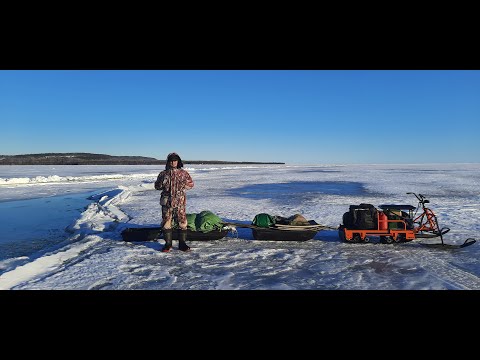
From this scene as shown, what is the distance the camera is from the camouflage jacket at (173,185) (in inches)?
184

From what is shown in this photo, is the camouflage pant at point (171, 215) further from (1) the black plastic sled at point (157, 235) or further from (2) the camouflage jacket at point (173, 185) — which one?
(1) the black plastic sled at point (157, 235)

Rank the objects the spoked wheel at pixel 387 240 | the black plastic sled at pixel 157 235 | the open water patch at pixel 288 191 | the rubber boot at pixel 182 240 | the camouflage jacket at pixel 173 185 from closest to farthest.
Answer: the camouflage jacket at pixel 173 185, the rubber boot at pixel 182 240, the spoked wheel at pixel 387 240, the black plastic sled at pixel 157 235, the open water patch at pixel 288 191

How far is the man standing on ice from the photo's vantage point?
4.67 meters

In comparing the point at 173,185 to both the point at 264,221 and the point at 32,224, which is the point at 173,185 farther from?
the point at 32,224

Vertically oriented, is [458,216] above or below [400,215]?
below

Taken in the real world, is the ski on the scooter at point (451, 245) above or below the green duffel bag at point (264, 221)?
below

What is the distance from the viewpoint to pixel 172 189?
185 inches

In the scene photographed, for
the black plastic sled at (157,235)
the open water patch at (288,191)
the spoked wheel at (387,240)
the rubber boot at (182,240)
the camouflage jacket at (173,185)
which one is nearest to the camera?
the camouflage jacket at (173,185)

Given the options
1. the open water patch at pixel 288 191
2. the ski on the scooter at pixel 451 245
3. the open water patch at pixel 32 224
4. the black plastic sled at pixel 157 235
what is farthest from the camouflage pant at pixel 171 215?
the open water patch at pixel 288 191

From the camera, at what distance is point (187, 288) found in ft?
11.1

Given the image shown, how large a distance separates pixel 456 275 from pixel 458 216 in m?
4.88
